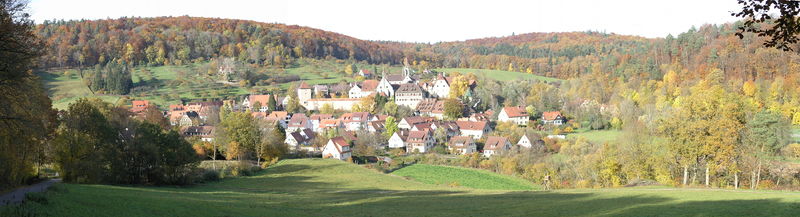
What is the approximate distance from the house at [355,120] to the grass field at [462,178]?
89.1ft

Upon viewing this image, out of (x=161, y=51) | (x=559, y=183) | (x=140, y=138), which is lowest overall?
(x=559, y=183)

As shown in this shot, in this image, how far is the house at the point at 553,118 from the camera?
83.3 meters

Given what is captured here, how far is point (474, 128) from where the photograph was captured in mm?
78625

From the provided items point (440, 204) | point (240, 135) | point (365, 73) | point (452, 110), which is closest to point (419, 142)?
point (452, 110)

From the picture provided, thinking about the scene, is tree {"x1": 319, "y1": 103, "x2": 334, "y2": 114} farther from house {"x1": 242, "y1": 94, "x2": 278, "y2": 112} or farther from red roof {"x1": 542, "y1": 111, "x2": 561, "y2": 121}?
red roof {"x1": 542, "y1": 111, "x2": 561, "y2": 121}

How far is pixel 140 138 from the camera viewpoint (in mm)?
36312

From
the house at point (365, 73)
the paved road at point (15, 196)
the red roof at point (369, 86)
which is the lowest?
the paved road at point (15, 196)

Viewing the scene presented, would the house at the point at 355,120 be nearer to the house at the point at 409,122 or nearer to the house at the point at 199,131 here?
the house at the point at 409,122

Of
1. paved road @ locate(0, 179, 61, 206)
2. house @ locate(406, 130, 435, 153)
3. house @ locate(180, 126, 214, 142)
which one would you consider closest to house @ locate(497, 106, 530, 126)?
house @ locate(406, 130, 435, 153)

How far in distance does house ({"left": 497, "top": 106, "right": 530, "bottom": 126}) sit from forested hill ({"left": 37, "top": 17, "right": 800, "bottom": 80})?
81.8 ft

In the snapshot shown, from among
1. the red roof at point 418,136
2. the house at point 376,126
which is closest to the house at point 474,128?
the red roof at point 418,136

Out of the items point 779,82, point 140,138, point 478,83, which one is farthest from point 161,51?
point 779,82

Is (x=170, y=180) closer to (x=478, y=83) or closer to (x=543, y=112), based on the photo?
(x=543, y=112)

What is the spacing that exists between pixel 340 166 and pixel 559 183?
21.0 metres
